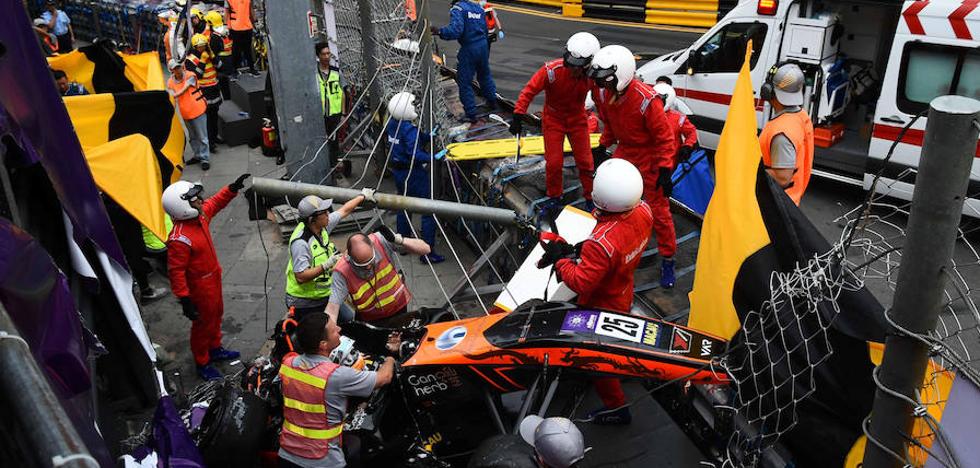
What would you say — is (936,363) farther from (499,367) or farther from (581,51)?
(581,51)

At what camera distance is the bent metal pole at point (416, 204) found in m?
5.84

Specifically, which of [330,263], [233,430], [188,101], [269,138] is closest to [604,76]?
[330,263]

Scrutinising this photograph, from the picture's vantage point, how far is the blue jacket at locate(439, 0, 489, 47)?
1016 centimetres

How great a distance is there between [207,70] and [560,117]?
25.3ft

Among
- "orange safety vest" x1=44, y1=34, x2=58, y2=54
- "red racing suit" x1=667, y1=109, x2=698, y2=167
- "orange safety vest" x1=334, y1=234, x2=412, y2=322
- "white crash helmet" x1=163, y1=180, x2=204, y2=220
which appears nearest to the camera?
"orange safety vest" x1=334, y1=234, x2=412, y2=322

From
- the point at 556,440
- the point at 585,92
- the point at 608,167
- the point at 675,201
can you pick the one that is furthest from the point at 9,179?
the point at 675,201

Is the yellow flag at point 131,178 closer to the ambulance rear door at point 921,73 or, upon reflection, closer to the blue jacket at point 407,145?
the blue jacket at point 407,145

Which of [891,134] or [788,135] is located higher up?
[788,135]

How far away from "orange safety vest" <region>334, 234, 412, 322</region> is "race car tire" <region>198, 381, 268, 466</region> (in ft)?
3.94

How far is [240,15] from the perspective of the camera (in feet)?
50.8

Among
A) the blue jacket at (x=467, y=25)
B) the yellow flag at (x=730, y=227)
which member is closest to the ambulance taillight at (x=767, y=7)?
the blue jacket at (x=467, y=25)

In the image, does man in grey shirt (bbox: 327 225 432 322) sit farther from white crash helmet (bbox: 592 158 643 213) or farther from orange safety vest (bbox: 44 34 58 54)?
orange safety vest (bbox: 44 34 58 54)

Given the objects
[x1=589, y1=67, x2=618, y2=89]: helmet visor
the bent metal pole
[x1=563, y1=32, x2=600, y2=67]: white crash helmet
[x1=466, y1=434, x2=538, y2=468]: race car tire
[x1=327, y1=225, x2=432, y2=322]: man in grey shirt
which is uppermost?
[x1=563, y1=32, x2=600, y2=67]: white crash helmet

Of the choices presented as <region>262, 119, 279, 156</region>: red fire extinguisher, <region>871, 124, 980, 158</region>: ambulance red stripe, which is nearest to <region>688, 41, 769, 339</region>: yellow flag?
<region>871, 124, 980, 158</region>: ambulance red stripe
